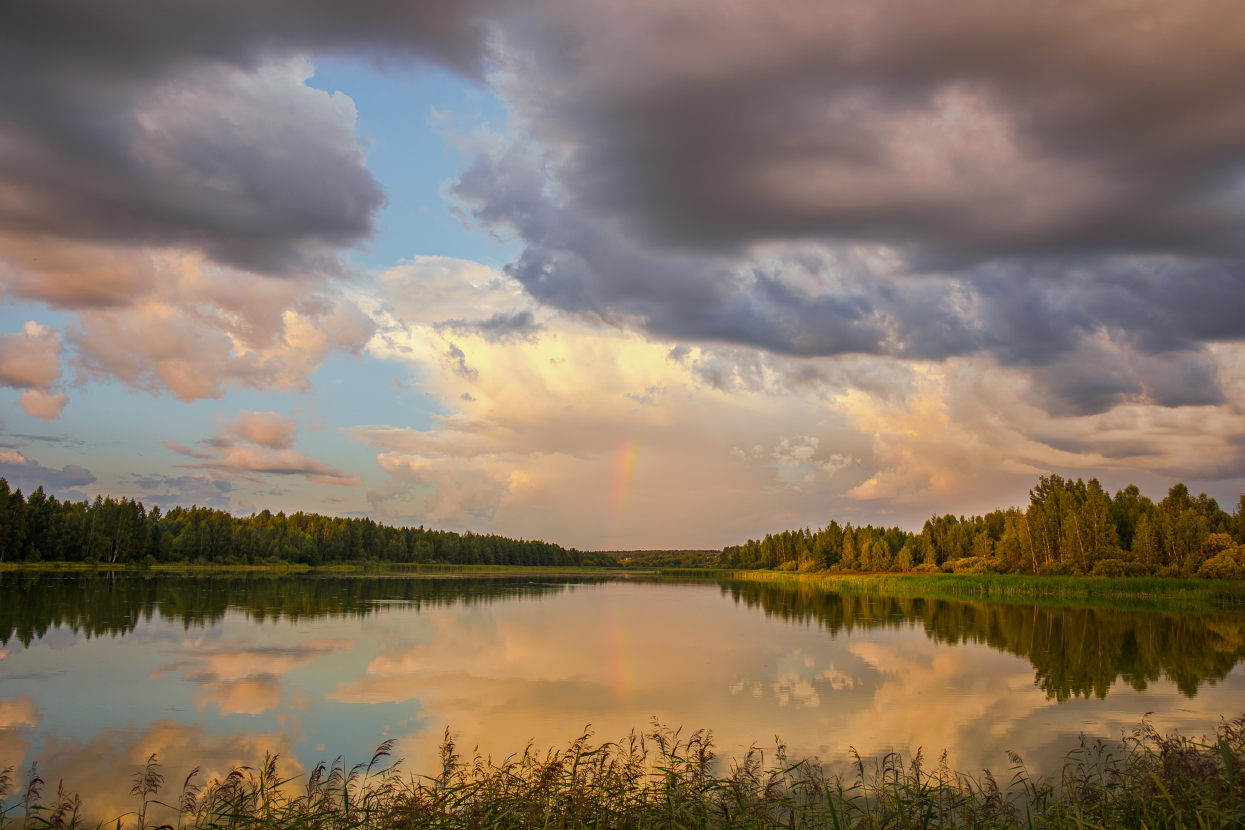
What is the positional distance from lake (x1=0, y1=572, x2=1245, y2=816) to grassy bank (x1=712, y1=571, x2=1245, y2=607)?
15.9 metres

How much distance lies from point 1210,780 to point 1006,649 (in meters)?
25.6

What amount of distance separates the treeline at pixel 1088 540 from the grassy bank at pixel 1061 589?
182 inches

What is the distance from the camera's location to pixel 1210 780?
7.33 metres

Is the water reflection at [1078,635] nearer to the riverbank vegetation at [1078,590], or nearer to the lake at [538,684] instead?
the lake at [538,684]

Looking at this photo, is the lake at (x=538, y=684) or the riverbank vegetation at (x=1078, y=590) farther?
the riverbank vegetation at (x=1078, y=590)

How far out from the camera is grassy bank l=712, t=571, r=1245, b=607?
171 feet

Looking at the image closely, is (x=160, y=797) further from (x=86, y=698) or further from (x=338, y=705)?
(x=86, y=698)

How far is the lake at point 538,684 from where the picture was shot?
46.0 ft

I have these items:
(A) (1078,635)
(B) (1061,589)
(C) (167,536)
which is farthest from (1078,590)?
(C) (167,536)

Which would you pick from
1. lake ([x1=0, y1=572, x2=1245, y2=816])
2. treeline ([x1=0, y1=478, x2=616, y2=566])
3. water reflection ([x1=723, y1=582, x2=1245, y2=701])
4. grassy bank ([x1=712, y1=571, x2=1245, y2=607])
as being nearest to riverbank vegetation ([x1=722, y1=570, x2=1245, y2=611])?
grassy bank ([x1=712, y1=571, x2=1245, y2=607])

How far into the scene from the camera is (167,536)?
356 ft

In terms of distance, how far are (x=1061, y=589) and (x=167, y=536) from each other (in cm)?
11246

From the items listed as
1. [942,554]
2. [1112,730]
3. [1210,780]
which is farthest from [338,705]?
[942,554]

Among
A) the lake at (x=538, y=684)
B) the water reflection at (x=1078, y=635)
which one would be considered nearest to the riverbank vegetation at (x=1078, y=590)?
the water reflection at (x=1078, y=635)
